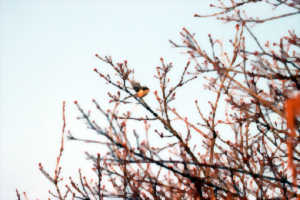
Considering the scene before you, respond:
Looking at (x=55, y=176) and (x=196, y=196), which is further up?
(x=55, y=176)

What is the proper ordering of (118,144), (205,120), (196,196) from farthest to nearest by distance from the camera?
1. (205,120)
2. (196,196)
3. (118,144)

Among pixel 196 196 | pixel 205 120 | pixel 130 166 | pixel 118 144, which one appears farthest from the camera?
pixel 205 120

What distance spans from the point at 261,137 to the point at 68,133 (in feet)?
9.97

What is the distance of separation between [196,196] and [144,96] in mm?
1526

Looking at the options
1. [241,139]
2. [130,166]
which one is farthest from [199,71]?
[130,166]

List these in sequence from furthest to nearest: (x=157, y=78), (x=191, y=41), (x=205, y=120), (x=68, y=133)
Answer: (x=157, y=78) < (x=205, y=120) < (x=191, y=41) < (x=68, y=133)

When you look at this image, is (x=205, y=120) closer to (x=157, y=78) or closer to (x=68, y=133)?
(x=157, y=78)

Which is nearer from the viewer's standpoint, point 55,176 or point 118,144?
point 118,144

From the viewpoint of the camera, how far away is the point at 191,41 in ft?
10.3

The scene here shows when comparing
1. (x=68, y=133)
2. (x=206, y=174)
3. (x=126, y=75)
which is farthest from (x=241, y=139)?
(x=68, y=133)

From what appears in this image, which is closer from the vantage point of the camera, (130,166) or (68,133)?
(68,133)

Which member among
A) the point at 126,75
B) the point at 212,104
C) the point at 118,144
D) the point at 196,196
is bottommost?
the point at 196,196

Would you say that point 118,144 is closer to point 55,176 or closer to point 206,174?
point 55,176

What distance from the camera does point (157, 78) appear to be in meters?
4.56
